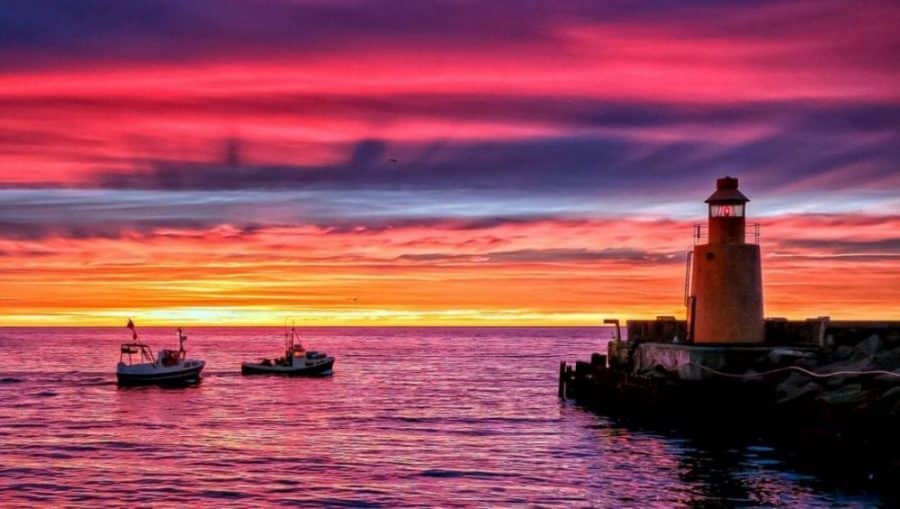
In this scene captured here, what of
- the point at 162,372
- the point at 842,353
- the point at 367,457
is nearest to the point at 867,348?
the point at 842,353

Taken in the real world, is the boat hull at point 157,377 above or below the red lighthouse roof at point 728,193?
below

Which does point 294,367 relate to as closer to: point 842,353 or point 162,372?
point 162,372

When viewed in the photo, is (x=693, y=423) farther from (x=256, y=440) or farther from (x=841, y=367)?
(x=256, y=440)

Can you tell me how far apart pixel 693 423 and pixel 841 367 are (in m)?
7.78

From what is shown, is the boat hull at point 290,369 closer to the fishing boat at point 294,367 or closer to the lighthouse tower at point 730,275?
the fishing boat at point 294,367

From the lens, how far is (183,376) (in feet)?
301

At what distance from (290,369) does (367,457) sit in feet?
202

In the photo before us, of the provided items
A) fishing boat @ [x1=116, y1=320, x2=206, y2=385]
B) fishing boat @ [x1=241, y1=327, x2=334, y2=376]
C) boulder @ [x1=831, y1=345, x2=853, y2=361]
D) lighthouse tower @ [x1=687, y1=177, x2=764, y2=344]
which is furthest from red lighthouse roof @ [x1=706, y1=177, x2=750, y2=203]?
fishing boat @ [x1=241, y1=327, x2=334, y2=376]

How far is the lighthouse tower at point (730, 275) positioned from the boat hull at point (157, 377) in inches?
2138

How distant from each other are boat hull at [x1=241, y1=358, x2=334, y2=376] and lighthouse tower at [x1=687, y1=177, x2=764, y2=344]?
5988 centimetres

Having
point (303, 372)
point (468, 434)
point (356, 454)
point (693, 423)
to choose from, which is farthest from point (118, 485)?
point (303, 372)

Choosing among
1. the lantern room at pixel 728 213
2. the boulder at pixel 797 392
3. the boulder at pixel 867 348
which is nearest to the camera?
the boulder at pixel 797 392

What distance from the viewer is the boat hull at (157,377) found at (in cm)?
9031

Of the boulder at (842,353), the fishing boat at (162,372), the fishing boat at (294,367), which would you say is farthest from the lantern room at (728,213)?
the fishing boat at (294,367)
